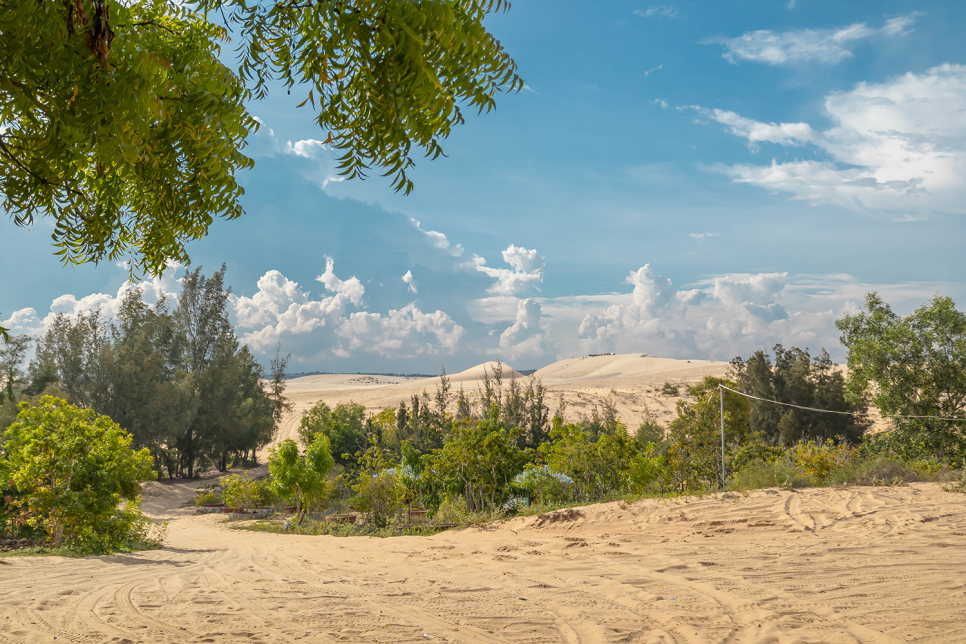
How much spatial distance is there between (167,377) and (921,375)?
31.0m

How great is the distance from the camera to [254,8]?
207cm

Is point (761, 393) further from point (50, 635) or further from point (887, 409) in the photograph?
point (50, 635)

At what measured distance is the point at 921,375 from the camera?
16781 millimetres

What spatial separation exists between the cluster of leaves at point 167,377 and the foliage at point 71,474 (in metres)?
14.8

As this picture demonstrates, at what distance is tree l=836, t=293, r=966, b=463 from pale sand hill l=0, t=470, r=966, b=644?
27.1ft

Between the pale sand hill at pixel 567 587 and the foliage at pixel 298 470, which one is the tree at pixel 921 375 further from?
the foliage at pixel 298 470

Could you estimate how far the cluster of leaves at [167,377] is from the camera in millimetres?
23625

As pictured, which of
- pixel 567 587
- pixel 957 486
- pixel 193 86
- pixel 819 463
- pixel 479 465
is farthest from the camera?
pixel 479 465

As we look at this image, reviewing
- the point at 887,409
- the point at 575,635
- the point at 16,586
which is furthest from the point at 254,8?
the point at 887,409

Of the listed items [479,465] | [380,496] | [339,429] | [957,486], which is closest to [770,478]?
[957,486]

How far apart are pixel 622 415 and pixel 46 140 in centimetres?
4329

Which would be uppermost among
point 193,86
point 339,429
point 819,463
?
point 193,86

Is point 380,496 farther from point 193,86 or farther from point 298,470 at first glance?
point 193,86

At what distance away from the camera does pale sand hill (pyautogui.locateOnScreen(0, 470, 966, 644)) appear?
4.15 m
